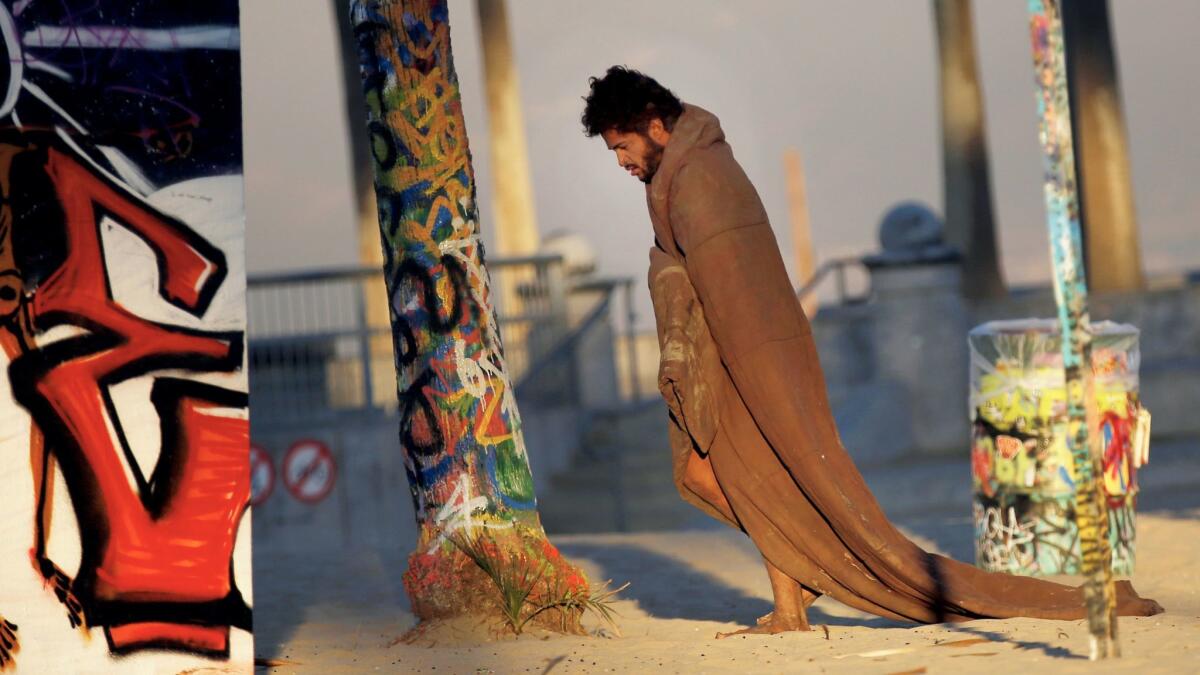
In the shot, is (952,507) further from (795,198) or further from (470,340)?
(795,198)

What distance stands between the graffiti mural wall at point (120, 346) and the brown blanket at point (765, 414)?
161 cm

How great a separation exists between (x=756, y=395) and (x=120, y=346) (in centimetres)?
226

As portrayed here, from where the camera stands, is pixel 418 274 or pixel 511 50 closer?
pixel 418 274

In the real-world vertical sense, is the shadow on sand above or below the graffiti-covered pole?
below

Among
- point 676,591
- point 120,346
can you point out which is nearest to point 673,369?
point 120,346

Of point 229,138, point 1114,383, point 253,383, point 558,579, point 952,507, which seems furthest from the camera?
point 253,383

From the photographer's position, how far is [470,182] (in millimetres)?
7133

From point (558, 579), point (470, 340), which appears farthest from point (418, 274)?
point (558, 579)

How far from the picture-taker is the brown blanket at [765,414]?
6168 millimetres

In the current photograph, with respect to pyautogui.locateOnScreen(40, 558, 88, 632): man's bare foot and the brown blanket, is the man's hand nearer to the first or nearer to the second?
the brown blanket

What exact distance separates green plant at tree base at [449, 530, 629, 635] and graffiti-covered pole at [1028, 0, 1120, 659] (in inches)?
84.9

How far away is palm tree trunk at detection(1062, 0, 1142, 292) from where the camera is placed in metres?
19.5

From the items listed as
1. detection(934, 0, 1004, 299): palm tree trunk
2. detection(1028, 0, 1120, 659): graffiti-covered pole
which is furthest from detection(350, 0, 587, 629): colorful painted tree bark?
detection(934, 0, 1004, 299): palm tree trunk

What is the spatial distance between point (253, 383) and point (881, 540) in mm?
11310
